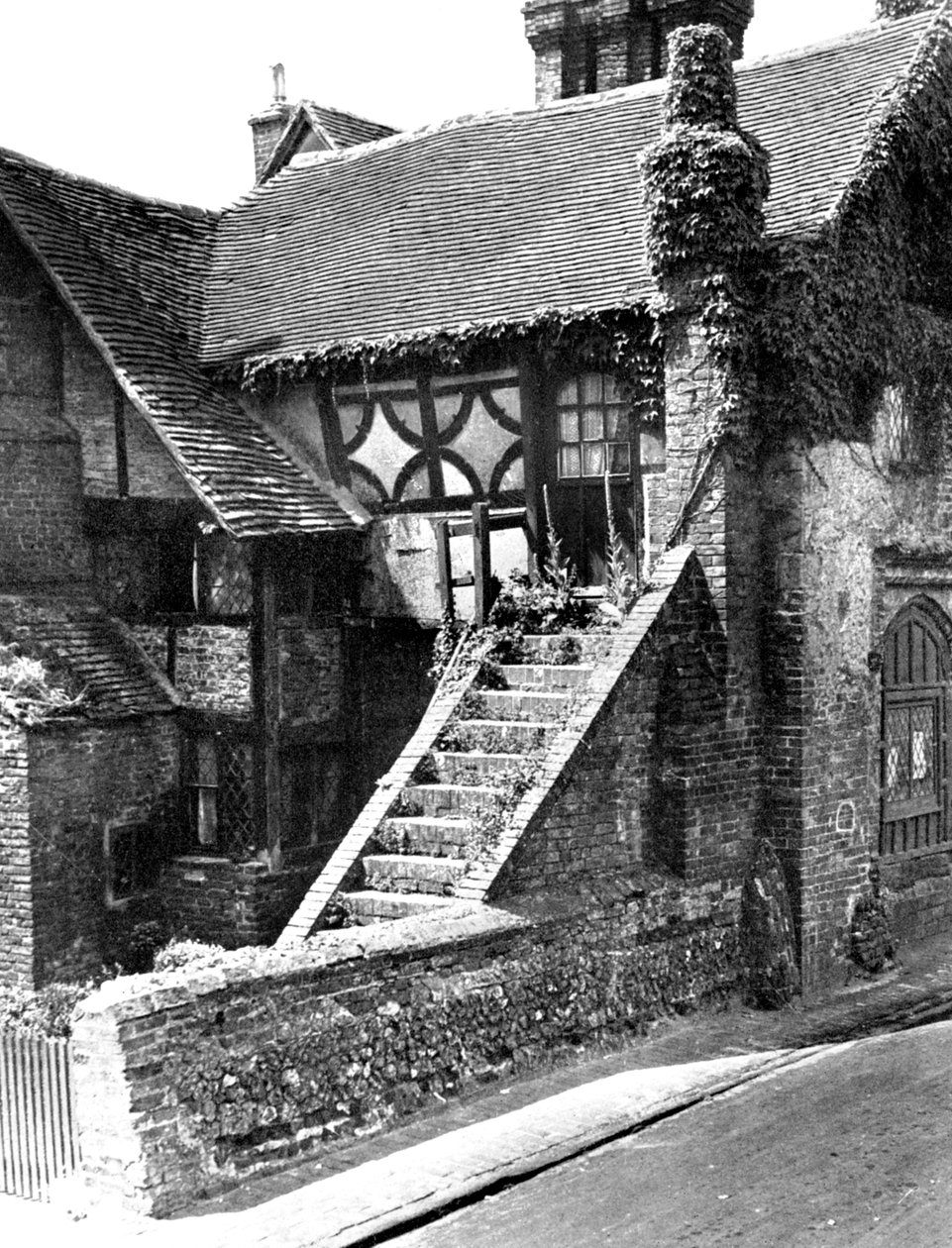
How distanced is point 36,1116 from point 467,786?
14.0ft

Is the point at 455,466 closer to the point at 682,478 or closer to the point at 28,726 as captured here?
the point at 682,478

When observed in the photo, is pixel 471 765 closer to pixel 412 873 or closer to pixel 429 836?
pixel 429 836

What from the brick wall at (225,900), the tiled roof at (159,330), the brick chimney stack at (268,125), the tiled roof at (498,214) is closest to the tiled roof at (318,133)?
the brick chimney stack at (268,125)

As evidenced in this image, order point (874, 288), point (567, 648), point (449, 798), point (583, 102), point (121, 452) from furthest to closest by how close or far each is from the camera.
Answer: point (583, 102), point (121, 452), point (874, 288), point (567, 648), point (449, 798)

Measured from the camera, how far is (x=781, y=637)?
1295cm

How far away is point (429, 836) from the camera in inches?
453

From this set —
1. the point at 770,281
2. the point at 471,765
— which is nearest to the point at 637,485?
the point at 770,281

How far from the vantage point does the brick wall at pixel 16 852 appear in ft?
44.3

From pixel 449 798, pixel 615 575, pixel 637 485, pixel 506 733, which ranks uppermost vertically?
pixel 637 485

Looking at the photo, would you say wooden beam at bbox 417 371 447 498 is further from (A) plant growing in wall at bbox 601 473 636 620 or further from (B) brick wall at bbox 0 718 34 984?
(B) brick wall at bbox 0 718 34 984

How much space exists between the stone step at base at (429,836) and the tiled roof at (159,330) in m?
3.55

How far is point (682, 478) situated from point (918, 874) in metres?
4.86

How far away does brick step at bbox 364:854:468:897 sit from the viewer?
11.1 metres

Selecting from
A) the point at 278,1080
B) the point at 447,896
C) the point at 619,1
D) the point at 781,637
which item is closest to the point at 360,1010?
the point at 278,1080
